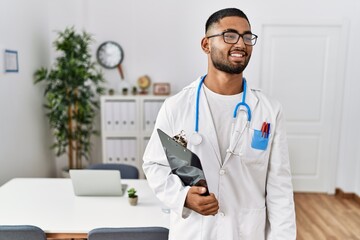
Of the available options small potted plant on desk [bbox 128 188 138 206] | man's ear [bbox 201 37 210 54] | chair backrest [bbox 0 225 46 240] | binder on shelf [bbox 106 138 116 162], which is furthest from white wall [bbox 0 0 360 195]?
man's ear [bbox 201 37 210 54]

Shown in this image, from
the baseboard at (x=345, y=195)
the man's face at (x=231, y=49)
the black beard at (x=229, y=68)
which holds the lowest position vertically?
the baseboard at (x=345, y=195)

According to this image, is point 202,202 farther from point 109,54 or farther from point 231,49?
point 109,54

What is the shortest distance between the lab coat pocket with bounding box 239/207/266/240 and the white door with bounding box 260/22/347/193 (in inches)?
111

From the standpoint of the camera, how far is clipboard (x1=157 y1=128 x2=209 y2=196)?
107 cm

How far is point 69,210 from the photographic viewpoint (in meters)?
1.81

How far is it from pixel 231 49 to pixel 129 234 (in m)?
0.93

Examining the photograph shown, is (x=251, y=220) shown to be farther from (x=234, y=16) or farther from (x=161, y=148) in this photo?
(x=234, y=16)

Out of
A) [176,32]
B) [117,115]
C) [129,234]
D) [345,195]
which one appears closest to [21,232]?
[129,234]

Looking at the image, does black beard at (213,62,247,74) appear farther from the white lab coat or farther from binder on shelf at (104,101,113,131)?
binder on shelf at (104,101,113,131)

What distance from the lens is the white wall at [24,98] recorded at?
2795 millimetres

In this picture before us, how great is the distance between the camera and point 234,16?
1151mm

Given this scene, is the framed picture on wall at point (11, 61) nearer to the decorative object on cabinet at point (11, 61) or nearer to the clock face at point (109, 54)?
the decorative object on cabinet at point (11, 61)

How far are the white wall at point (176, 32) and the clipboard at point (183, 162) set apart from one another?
2850 millimetres

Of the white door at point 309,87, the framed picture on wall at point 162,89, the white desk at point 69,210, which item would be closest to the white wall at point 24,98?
the white desk at point 69,210
